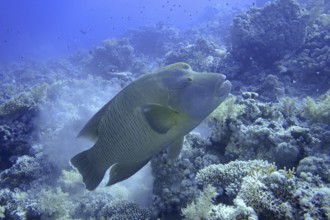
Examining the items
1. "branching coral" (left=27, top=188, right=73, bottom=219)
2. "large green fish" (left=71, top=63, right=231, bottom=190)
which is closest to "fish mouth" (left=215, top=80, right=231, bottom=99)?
"large green fish" (left=71, top=63, right=231, bottom=190)

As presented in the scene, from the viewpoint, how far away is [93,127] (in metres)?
3.27

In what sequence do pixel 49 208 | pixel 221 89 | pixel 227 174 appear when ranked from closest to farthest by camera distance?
1. pixel 221 89
2. pixel 227 174
3. pixel 49 208

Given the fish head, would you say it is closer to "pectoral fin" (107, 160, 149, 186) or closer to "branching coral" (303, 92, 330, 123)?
"pectoral fin" (107, 160, 149, 186)

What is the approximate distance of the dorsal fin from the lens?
323 cm

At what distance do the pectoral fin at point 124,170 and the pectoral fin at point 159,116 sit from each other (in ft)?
1.93

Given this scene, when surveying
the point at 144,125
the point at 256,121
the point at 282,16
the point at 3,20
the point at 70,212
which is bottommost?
the point at 70,212

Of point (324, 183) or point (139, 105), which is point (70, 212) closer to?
point (139, 105)

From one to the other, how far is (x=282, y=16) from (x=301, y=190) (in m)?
11.1

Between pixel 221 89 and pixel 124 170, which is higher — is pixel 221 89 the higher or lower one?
the higher one

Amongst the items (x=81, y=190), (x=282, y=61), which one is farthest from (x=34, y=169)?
(x=282, y=61)

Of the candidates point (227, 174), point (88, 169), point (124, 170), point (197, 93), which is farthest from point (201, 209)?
point (197, 93)

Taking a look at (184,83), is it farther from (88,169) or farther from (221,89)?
(88,169)

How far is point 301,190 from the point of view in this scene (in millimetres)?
3217

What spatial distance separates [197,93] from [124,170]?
3.73ft
